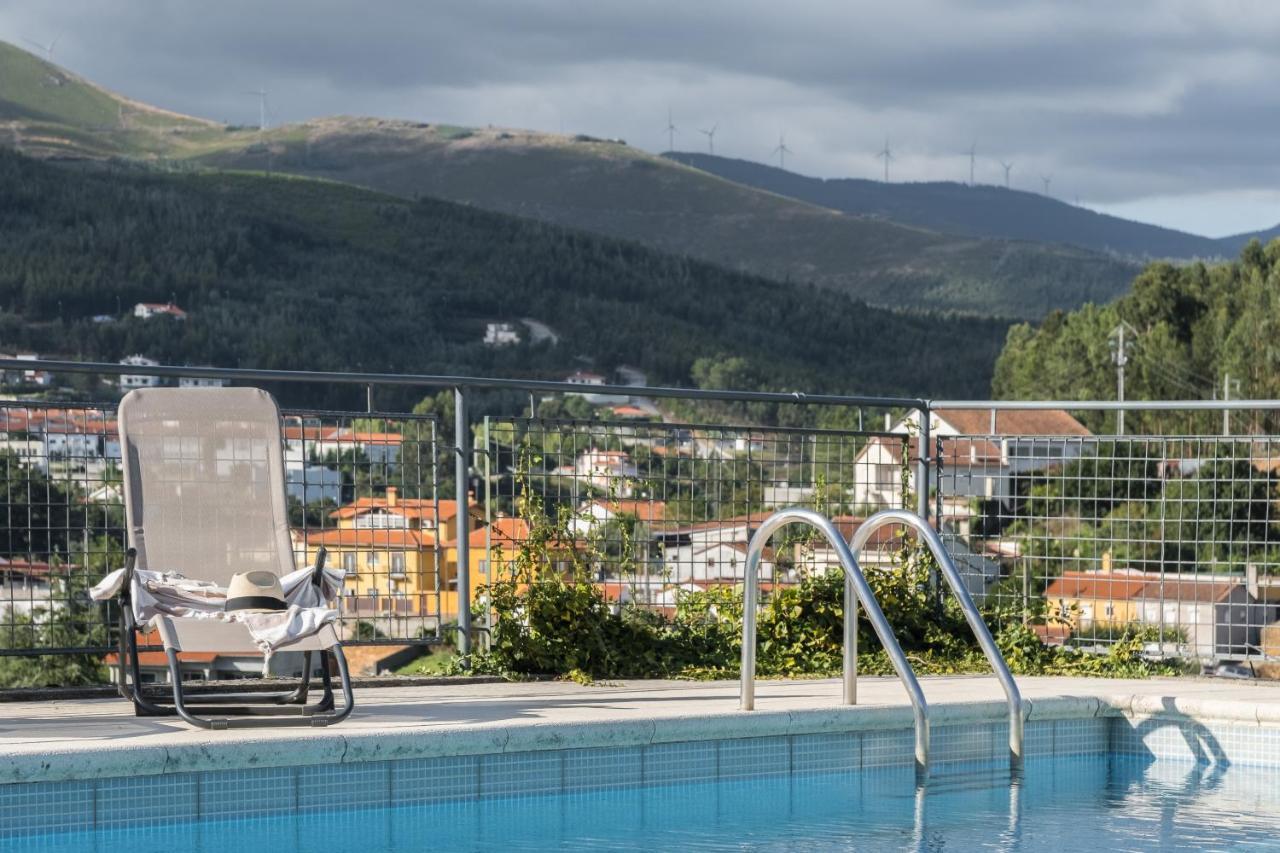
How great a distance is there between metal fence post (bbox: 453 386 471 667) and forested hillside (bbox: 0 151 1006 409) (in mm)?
67821

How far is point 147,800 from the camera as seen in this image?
4059 mm

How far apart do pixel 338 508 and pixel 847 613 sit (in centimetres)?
229

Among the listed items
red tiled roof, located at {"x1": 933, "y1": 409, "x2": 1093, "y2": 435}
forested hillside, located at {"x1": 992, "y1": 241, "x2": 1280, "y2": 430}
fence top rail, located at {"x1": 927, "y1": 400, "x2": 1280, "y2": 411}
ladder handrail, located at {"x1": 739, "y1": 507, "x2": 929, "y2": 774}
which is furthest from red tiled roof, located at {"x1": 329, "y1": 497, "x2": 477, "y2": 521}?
red tiled roof, located at {"x1": 933, "y1": 409, "x2": 1093, "y2": 435}

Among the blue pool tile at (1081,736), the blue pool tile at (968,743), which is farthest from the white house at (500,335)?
the blue pool tile at (968,743)

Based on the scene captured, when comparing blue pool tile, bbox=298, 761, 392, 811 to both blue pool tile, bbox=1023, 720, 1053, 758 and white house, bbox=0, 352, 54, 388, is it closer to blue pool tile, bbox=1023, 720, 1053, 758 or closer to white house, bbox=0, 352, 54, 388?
white house, bbox=0, 352, 54, 388

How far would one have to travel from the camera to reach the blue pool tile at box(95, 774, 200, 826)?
13.2ft

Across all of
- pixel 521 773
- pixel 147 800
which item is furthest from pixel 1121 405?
pixel 147 800

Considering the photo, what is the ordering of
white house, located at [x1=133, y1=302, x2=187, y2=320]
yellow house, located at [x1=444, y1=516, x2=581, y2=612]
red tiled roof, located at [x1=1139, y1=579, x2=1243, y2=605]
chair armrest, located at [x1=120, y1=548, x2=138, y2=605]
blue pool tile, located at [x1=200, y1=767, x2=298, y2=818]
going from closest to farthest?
1. blue pool tile, located at [x1=200, y1=767, x2=298, y2=818]
2. chair armrest, located at [x1=120, y1=548, x2=138, y2=605]
3. yellow house, located at [x1=444, y1=516, x2=581, y2=612]
4. red tiled roof, located at [x1=1139, y1=579, x2=1243, y2=605]
5. white house, located at [x1=133, y1=302, x2=187, y2=320]

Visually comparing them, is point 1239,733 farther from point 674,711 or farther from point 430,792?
point 430,792

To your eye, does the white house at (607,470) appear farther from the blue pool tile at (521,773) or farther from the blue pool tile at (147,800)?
the blue pool tile at (147,800)

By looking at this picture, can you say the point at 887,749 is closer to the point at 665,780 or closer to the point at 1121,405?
the point at 665,780

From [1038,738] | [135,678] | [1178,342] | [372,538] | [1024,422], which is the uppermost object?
[1178,342]

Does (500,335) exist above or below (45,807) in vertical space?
above

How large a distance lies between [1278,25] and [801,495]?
373 ft
